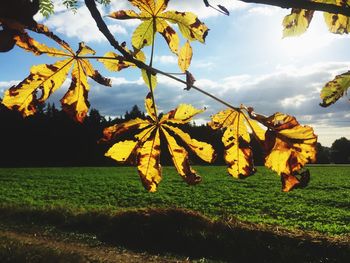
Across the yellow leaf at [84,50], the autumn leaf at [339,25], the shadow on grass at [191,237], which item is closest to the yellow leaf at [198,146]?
the yellow leaf at [84,50]

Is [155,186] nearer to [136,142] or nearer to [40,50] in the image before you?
[136,142]

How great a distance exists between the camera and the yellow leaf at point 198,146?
825mm

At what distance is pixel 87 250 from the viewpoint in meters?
12.3

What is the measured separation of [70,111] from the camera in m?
0.83

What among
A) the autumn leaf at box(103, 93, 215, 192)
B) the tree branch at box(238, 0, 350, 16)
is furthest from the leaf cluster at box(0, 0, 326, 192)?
the tree branch at box(238, 0, 350, 16)

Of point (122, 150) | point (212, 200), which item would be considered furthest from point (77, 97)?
point (212, 200)

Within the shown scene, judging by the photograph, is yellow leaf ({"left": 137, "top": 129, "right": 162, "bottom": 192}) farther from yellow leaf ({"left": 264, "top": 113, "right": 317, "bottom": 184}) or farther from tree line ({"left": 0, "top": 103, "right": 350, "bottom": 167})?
tree line ({"left": 0, "top": 103, "right": 350, "bottom": 167})

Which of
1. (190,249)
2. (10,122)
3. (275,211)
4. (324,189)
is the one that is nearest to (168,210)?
(190,249)

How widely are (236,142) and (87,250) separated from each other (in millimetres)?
12497

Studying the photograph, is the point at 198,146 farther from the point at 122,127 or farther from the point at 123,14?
the point at 123,14

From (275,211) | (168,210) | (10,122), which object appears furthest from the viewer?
(10,122)

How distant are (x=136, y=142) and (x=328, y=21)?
1.65 ft

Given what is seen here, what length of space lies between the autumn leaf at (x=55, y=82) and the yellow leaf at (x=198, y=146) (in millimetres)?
187

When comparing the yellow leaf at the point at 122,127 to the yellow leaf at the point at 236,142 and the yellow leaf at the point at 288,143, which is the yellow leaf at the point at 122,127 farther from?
the yellow leaf at the point at 288,143
